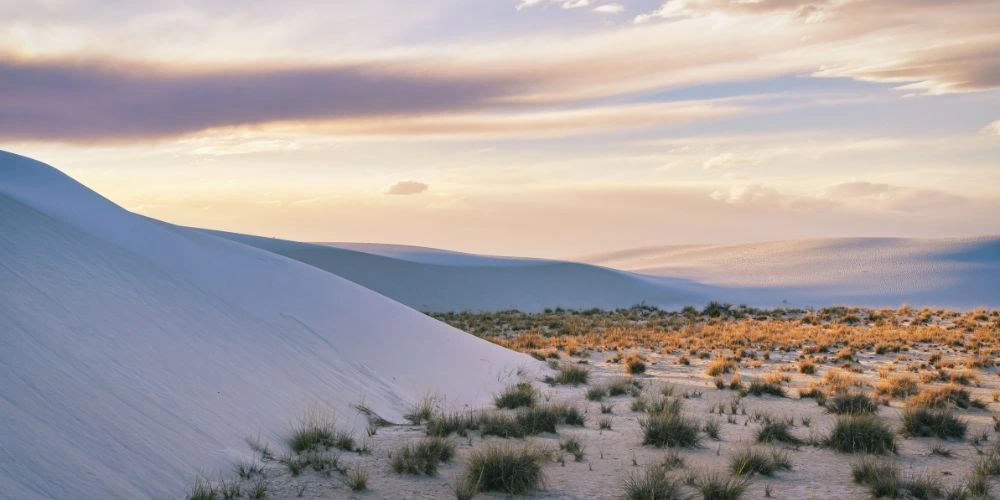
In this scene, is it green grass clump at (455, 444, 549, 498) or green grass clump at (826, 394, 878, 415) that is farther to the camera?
green grass clump at (826, 394, 878, 415)

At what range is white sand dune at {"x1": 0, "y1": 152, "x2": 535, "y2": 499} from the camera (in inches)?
266

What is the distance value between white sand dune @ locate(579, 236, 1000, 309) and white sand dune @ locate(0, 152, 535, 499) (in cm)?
3887

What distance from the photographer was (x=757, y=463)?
8359 millimetres

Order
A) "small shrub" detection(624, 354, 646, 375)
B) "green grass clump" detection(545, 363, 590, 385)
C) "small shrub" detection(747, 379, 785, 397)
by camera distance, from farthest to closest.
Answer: "small shrub" detection(624, 354, 646, 375), "green grass clump" detection(545, 363, 590, 385), "small shrub" detection(747, 379, 785, 397)

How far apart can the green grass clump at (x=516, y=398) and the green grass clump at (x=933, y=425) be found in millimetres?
4966

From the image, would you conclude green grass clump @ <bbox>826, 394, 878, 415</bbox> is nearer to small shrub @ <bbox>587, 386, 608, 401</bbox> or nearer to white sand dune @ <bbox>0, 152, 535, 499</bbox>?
small shrub @ <bbox>587, 386, 608, 401</bbox>

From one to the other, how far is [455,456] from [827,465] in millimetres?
3946

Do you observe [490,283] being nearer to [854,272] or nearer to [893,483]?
[854,272]

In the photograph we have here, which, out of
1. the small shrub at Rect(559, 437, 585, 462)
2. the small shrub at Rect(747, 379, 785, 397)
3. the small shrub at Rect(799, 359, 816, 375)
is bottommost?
the small shrub at Rect(799, 359, 816, 375)

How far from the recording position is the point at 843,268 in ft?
230

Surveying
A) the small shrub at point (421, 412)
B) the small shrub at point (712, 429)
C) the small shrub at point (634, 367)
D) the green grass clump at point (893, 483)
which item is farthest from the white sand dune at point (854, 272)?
the green grass clump at point (893, 483)

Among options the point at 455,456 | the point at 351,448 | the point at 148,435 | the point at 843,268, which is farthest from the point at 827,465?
the point at 843,268

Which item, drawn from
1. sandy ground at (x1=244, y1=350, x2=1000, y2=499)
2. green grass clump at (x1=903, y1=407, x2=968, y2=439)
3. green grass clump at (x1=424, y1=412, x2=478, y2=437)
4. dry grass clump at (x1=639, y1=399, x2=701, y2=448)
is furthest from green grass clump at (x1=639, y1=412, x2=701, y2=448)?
green grass clump at (x1=903, y1=407, x2=968, y2=439)

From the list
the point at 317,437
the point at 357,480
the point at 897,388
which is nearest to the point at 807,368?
the point at 897,388
